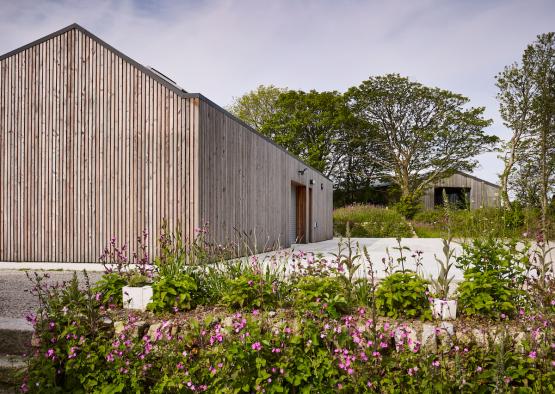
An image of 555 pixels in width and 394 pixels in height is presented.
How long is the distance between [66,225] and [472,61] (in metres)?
8.39

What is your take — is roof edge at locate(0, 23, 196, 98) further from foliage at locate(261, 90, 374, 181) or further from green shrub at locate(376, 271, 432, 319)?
foliage at locate(261, 90, 374, 181)

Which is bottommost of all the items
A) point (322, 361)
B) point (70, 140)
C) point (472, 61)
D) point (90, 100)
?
point (322, 361)

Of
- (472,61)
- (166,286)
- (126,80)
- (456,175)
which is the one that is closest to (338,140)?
(456,175)

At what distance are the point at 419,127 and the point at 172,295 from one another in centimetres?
2402

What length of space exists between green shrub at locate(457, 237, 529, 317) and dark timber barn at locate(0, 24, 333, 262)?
15.9 ft

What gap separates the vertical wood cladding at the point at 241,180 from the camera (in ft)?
24.1

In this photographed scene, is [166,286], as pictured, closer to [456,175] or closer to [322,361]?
[322,361]

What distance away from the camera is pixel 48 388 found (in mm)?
2420

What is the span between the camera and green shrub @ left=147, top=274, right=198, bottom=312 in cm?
308

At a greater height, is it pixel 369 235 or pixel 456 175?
pixel 456 175

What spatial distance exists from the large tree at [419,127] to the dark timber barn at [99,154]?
18.2m

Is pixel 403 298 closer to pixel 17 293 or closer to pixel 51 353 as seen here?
pixel 51 353

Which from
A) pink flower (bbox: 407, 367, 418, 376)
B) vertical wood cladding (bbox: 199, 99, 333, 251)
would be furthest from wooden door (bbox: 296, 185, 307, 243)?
pink flower (bbox: 407, 367, 418, 376)

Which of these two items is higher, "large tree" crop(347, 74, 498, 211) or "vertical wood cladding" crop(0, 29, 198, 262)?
"large tree" crop(347, 74, 498, 211)
